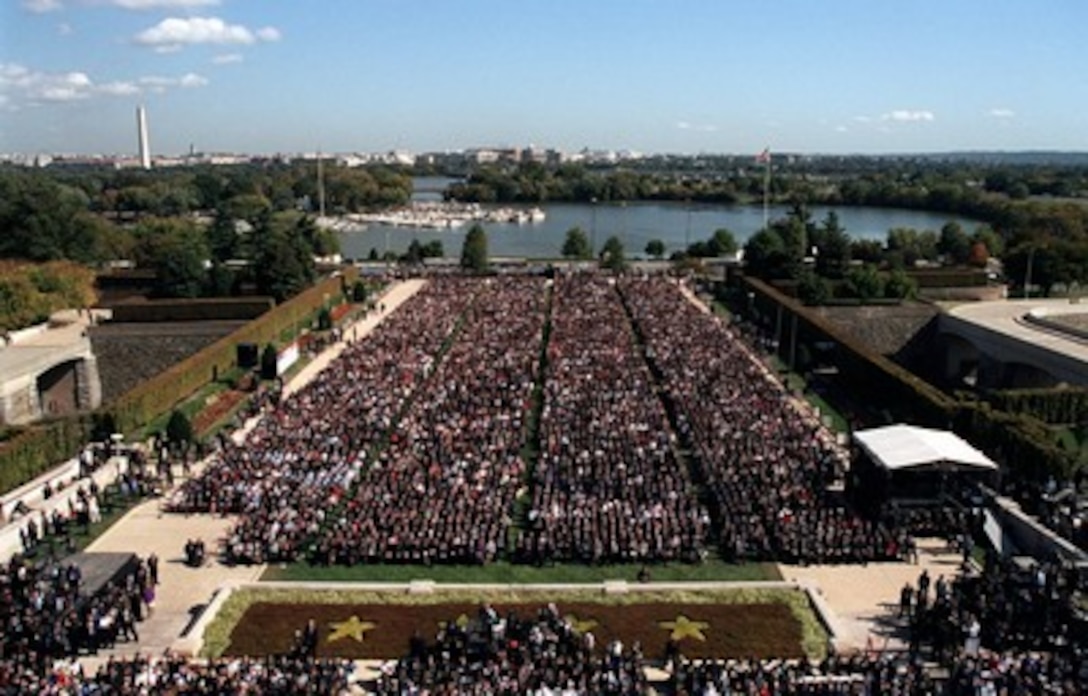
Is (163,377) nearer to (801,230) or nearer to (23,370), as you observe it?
(23,370)

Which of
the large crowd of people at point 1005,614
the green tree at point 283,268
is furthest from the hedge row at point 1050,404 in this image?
the green tree at point 283,268

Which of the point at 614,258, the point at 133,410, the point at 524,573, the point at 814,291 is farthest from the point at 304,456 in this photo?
the point at 614,258

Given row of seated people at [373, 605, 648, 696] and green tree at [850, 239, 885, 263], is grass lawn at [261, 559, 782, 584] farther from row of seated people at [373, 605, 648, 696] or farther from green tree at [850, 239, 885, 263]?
green tree at [850, 239, 885, 263]

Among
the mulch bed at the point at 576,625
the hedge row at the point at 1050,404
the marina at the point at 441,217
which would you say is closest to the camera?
the mulch bed at the point at 576,625

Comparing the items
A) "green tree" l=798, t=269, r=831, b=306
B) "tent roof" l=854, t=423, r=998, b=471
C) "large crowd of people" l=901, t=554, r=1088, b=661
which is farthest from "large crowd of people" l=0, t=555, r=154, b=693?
"green tree" l=798, t=269, r=831, b=306

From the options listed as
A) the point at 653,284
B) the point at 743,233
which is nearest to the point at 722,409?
the point at 653,284

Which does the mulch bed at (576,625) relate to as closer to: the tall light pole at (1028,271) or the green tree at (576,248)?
the tall light pole at (1028,271)
